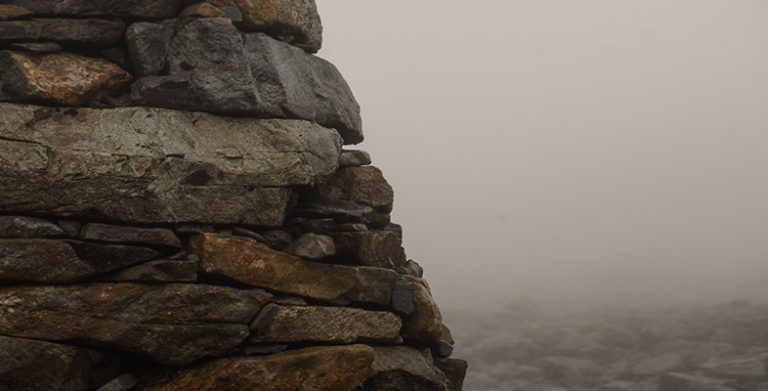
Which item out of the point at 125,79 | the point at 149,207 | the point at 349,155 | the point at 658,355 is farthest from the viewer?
the point at 658,355

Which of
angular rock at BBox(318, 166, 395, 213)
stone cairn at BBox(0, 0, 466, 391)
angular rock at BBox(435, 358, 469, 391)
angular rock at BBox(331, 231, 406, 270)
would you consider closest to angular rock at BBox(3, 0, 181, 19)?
stone cairn at BBox(0, 0, 466, 391)

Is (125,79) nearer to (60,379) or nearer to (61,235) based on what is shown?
(61,235)

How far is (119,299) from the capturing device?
49.2 ft

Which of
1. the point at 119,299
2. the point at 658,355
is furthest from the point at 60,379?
the point at 658,355

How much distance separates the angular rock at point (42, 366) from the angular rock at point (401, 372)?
6.86 metres

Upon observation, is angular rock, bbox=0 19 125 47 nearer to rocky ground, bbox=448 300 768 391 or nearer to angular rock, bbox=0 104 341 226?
angular rock, bbox=0 104 341 226

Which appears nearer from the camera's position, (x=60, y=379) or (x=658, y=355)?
(x=60, y=379)

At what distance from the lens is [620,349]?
134 meters

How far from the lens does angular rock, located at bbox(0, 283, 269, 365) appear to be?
14.4m

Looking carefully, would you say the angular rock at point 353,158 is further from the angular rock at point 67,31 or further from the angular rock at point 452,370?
the angular rock at point 67,31

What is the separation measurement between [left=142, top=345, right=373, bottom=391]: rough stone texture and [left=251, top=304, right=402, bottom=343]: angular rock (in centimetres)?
38

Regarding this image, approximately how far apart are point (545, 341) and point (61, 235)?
139 m

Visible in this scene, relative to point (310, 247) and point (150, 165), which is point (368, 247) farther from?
point (150, 165)

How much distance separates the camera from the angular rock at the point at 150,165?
1511cm
